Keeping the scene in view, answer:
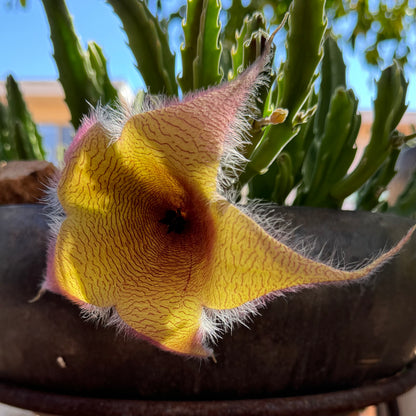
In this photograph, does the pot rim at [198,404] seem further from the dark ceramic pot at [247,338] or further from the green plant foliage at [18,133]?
the green plant foliage at [18,133]

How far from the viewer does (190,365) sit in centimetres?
47

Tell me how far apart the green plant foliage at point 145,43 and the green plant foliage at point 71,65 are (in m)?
0.08

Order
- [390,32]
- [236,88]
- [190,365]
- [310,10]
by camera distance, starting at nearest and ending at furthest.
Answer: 1. [236,88]
2. [190,365]
3. [310,10]
4. [390,32]

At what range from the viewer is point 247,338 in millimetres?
471

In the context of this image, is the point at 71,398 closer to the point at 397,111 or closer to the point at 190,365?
the point at 190,365

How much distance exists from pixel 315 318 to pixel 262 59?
0.95 feet

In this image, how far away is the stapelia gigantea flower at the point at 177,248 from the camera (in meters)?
0.35

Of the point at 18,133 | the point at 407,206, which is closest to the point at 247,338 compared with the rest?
the point at 407,206

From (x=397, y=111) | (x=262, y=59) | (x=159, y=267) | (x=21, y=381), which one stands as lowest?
(x=21, y=381)

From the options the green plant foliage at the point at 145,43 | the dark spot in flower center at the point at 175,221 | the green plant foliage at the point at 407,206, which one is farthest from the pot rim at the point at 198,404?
the green plant foliage at the point at 145,43

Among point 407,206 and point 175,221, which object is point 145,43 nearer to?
point 175,221

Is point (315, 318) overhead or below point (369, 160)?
below

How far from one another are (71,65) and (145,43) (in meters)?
0.13

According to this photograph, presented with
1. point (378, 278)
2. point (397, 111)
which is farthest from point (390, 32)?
point (378, 278)
